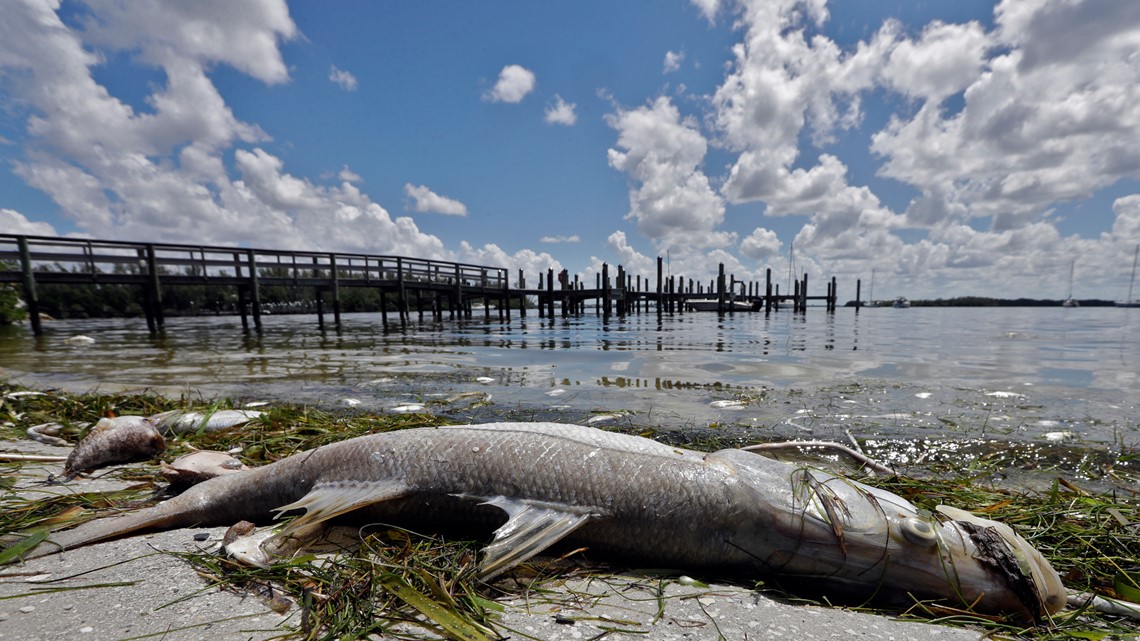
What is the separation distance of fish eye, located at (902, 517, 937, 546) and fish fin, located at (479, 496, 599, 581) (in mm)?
1417

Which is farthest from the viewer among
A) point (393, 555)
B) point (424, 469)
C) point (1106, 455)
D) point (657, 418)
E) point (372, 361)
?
point (372, 361)

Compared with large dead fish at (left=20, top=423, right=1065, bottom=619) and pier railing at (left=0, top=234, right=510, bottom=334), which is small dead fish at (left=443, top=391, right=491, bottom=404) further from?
pier railing at (left=0, top=234, right=510, bottom=334)

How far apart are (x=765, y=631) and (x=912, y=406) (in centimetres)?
546

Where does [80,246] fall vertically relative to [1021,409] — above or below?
above

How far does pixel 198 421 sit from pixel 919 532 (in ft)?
18.6

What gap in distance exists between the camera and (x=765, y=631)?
176cm

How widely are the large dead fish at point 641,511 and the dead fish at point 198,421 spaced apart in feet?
6.45

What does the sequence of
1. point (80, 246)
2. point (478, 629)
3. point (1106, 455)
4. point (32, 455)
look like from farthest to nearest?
point (80, 246) → point (1106, 455) → point (32, 455) → point (478, 629)

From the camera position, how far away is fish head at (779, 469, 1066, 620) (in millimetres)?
1889

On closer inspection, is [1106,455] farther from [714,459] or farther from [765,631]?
[765,631]

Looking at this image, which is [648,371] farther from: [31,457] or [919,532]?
[31,457]

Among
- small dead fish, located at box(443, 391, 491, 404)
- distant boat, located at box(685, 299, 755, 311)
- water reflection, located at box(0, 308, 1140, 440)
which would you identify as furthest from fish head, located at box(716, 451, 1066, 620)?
distant boat, located at box(685, 299, 755, 311)

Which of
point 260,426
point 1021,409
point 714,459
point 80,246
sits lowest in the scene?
point 1021,409

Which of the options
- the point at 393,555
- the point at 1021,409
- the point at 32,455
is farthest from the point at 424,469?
the point at 1021,409
